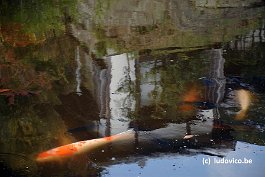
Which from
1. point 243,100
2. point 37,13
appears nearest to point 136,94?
point 243,100

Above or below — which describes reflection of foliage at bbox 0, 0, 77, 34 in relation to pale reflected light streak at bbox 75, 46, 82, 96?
above

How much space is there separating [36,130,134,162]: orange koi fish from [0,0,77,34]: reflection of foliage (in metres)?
6.62

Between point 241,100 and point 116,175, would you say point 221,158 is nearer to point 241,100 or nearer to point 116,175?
point 116,175

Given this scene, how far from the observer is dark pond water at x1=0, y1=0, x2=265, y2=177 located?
19.2 feet

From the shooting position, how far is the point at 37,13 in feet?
47.3

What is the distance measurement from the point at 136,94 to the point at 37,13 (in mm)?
7634

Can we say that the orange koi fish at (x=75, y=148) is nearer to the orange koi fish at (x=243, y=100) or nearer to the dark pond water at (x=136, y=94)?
the dark pond water at (x=136, y=94)

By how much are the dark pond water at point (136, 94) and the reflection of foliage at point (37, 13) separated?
4.2 inches

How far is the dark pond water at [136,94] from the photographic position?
231 inches
